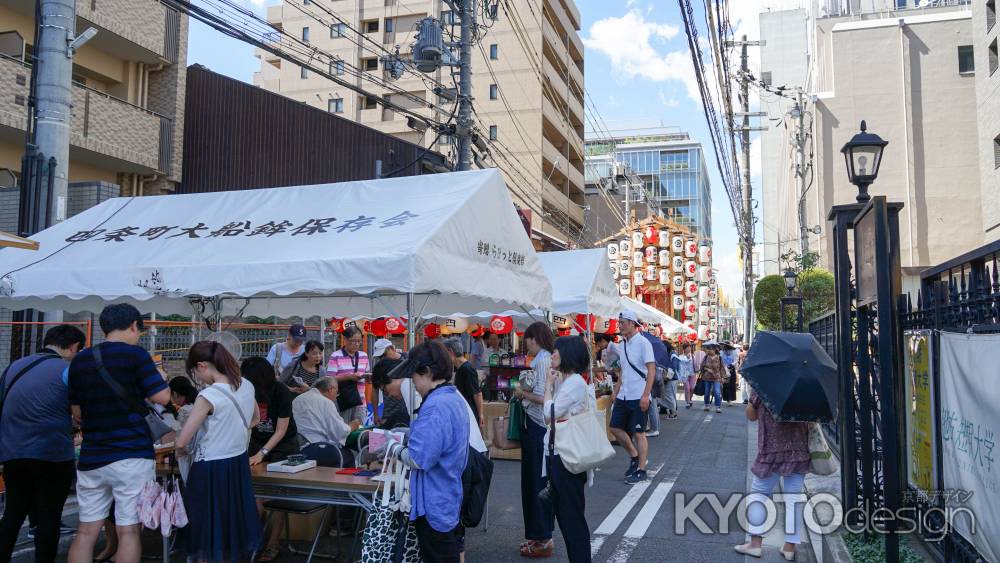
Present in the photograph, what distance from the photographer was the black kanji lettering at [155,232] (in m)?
Answer: 7.63

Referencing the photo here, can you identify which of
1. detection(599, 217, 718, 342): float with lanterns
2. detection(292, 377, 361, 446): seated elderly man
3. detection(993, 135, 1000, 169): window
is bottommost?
detection(292, 377, 361, 446): seated elderly man

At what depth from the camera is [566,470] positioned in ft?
16.5

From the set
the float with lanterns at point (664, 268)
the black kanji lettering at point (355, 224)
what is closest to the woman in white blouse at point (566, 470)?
the black kanji lettering at point (355, 224)

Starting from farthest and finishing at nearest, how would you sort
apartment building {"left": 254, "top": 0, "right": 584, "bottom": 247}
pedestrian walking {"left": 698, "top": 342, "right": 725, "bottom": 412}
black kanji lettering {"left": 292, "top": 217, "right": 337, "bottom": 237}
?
apartment building {"left": 254, "top": 0, "right": 584, "bottom": 247} < pedestrian walking {"left": 698, "top": 342, "right": 725, "bottom": 412} < black kanji lettering {"left": 292, "top": 217, "right": 337, "bottom": 237}

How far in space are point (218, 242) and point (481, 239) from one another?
2.60 metres

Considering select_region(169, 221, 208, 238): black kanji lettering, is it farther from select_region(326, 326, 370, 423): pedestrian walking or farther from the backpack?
the backpack

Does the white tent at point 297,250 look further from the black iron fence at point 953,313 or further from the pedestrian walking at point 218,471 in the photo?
the black iron fence at point 953,313

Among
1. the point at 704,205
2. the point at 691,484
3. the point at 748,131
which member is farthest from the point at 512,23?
the point at 704,205

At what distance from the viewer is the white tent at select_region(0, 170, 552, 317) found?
6.17 meters

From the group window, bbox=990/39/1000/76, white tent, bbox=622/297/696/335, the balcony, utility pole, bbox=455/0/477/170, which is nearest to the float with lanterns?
white tent, bbox=622/297/696/335

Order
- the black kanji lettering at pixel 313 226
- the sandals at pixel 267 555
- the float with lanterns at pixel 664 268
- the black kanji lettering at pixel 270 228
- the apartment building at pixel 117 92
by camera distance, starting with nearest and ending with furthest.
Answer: the sandals at pixel 267 555 → the black kanji lettering at pixel 313 226 → the black kanji lettering at pixel 270 228 → the apartment building at pixel 117 92 → the float with lanterns at pixel 664 268

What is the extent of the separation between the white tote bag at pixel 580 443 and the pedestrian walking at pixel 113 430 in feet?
8.62

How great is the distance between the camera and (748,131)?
2608 centimetres

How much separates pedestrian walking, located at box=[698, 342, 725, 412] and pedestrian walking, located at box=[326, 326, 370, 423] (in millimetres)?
10934
